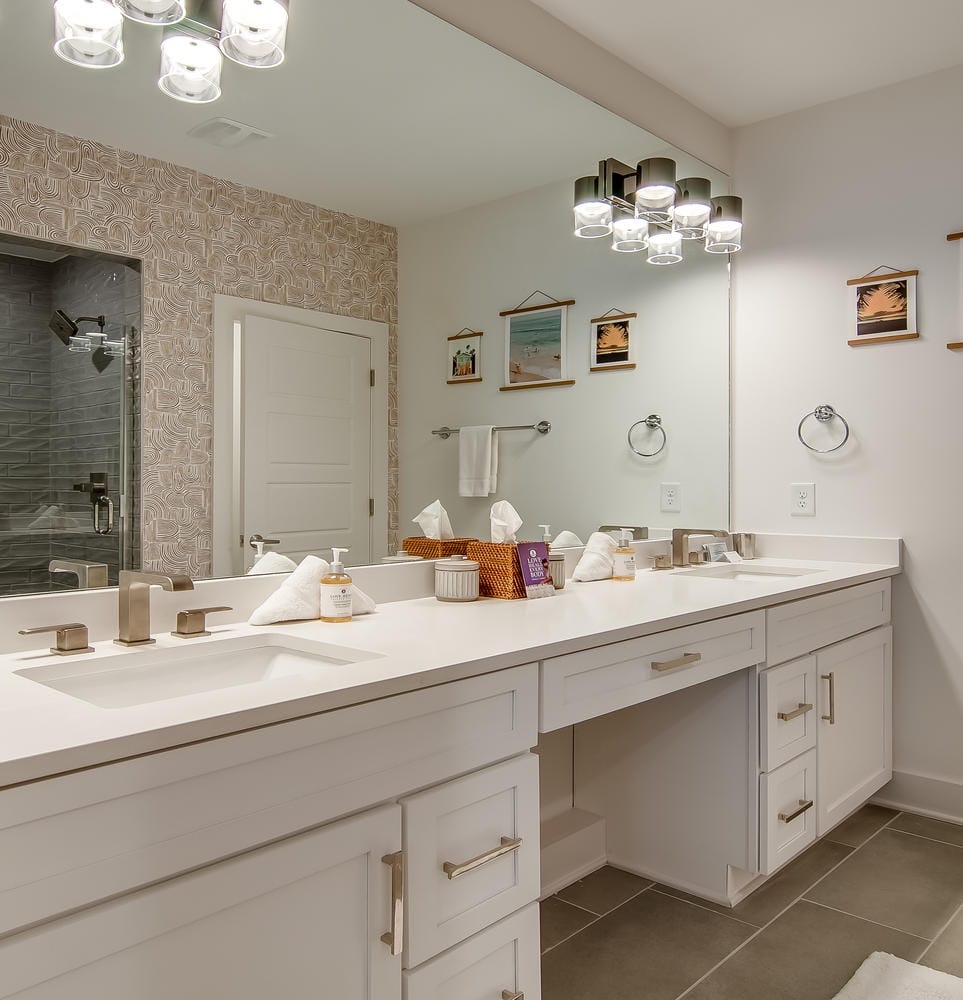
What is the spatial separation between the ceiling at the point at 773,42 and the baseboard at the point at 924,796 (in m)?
2.26

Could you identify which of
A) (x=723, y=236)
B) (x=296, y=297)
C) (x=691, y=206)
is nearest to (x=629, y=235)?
(x=691, y=206)

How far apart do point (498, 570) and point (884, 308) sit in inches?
65.6

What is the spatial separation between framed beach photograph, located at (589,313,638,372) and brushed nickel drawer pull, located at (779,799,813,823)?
1.35 meters

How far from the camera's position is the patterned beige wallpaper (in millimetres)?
1364

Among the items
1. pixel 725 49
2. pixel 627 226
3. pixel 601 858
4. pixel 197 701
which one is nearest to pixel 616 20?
pixel 725 49

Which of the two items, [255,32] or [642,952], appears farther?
[642,952]

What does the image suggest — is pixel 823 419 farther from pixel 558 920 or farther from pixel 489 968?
pixel 489 968

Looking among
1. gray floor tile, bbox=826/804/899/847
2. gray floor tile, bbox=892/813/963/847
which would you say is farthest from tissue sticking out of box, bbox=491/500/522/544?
gray floor tile, bbox=892/813/963/847

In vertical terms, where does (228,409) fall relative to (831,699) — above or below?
above

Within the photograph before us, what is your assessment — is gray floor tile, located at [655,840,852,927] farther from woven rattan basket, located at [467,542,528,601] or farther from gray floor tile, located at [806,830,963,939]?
woven rattan basket, located at [467,542,528,601]

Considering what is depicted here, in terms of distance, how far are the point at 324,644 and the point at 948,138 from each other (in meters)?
2.53

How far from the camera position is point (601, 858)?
2373 mm

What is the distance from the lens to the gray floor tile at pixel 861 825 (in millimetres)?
2553

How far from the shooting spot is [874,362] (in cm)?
279
